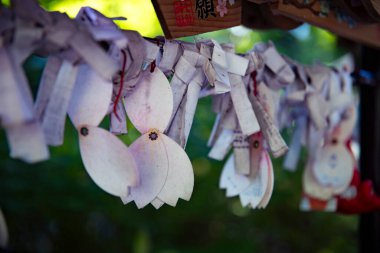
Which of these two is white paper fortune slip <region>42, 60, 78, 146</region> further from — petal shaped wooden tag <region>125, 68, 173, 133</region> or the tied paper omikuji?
petal shaped wooden tag <region>125, 68, 173, 133</region>

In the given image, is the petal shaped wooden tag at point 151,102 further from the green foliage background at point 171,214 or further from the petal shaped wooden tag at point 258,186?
the green foliage background at point 171,214

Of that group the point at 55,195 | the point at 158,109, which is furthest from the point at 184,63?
the point at 55,195

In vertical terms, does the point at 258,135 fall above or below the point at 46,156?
below

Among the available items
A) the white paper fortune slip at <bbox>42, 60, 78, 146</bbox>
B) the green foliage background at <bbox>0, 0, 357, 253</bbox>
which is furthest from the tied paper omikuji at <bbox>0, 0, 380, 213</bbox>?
the green foliage background at <bbox>0, 0, 357, 253</bbox>

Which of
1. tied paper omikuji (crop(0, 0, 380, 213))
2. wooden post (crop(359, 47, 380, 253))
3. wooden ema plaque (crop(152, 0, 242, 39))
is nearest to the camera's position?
tied paper omikuji (crop(0, 0, 380, 213))

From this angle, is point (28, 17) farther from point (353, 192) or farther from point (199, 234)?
point (199, 234)

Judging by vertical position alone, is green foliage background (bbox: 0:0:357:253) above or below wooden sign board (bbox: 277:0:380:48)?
below
